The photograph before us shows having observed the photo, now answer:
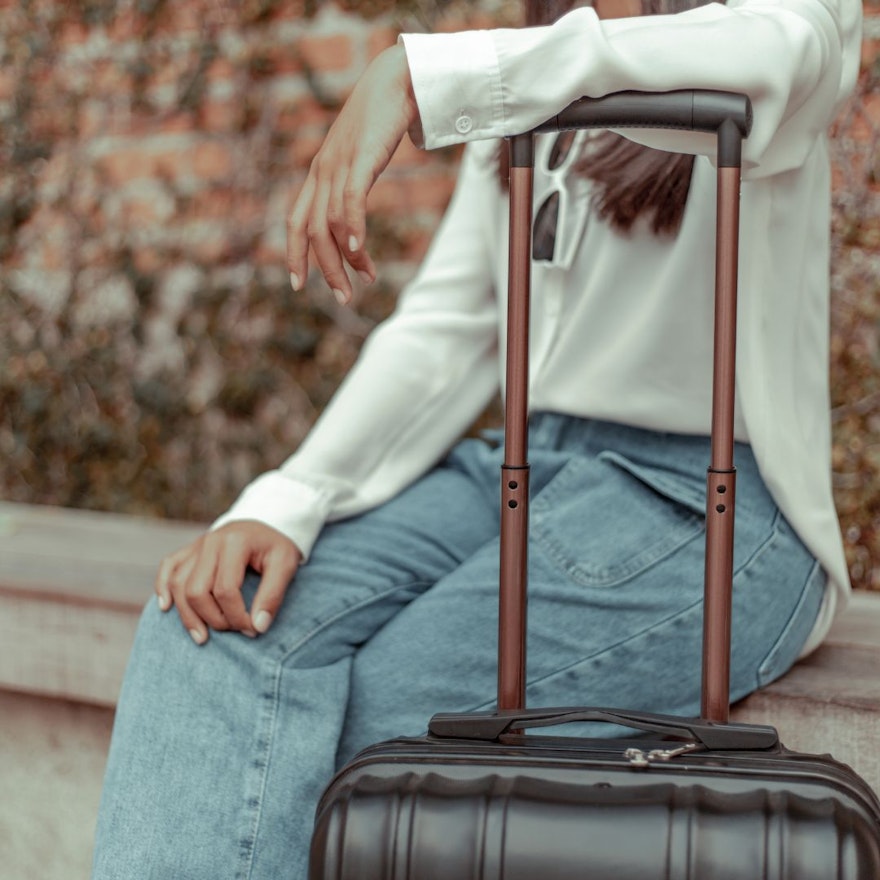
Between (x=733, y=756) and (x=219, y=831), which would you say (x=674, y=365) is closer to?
(x=733, y=756)

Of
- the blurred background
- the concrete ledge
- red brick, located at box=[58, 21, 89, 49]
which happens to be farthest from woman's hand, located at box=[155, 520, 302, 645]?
red brick, located at box=[58, 21, 89, 49]

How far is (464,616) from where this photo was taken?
3.77 feet

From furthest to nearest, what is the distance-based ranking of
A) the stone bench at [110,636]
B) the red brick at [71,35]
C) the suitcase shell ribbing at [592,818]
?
the red brick at [71,35] → the stone bench at [110,636] → the suitcase shell ribbing at [592,818]

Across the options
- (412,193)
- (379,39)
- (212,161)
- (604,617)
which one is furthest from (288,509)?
(212,161)

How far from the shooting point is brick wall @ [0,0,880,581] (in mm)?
2363

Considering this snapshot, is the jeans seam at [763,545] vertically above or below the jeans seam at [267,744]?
above

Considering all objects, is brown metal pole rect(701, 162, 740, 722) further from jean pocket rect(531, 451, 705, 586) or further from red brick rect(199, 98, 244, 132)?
red brick rect(199, 98, 244, 132)

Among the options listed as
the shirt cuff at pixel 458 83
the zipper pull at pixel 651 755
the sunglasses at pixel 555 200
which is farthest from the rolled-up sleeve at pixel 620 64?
the zipper pull at pixel 651 755

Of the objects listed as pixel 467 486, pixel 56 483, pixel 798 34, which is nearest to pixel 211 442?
pixel 56 483

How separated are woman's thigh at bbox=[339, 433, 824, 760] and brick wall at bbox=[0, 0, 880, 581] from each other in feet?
3.96

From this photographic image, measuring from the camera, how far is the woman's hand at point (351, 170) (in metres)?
0.91

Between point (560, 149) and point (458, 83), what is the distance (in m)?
0.41

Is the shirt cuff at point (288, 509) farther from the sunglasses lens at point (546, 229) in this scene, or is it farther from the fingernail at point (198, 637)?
the sunglasses lens at point (546, 229)

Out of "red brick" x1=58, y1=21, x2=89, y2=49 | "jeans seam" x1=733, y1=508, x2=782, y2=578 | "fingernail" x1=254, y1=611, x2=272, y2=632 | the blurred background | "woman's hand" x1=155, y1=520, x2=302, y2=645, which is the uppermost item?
"red brick" x1=58, y1=21, x2=89, y2=49
